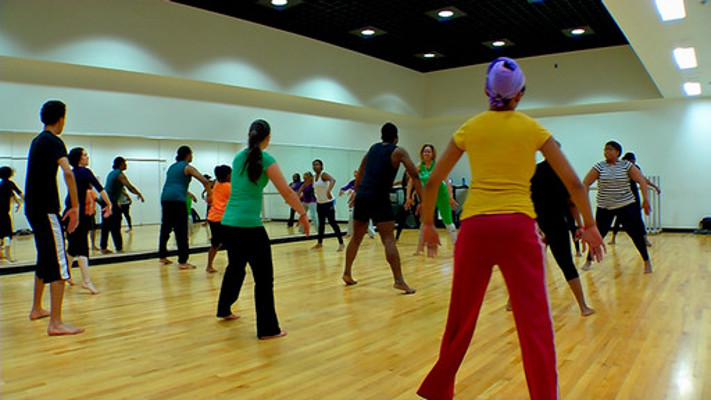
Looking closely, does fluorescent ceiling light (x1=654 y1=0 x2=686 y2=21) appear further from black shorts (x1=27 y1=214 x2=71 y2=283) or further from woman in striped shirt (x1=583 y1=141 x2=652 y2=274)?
black shorts (x1=27 y1=214 x2=71 y2=283)

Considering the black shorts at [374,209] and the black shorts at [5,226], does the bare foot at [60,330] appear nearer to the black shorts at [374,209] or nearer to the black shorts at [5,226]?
the black shorts at [374,209]

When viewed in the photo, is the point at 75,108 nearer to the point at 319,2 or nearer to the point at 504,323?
the point at 319,2

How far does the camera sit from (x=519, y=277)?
2.10 metres

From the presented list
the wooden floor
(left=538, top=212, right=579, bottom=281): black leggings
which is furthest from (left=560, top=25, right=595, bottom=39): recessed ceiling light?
(left=538, top=212, right=579, bottom=281): black leggings

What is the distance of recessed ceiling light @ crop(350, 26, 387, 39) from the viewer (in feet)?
34.3

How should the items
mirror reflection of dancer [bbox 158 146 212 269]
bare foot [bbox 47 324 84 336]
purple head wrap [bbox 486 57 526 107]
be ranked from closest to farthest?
purple head wrap [bbox 486 57 526 107] → bare foot [bbox 47 324 84 336] → mirror reflection of dancer [bbox 158 146 212 269]

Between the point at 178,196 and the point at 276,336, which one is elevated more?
the point at 178,196

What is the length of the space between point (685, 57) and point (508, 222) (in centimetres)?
768

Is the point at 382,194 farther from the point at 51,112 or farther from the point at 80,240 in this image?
the point at 80,240

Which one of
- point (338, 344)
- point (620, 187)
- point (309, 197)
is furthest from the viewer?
point (309, 197)

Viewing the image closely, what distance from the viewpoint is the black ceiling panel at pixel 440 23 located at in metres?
9.18

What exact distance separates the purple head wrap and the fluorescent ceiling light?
459 centimetres

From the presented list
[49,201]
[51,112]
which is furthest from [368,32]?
[49,201]

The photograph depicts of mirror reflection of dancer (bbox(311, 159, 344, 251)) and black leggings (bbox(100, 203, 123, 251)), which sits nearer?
black leggings (bbox(100, 203, 123, 251))
